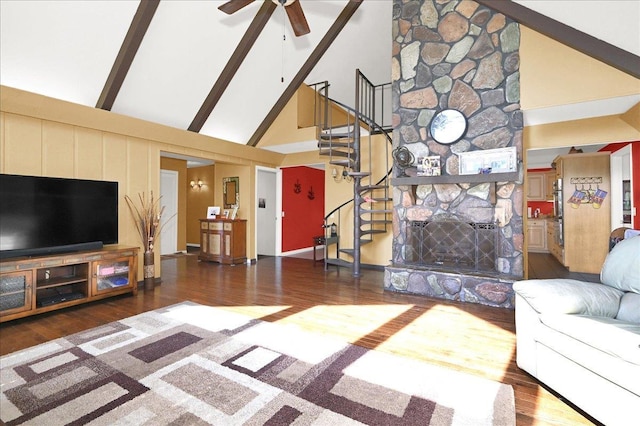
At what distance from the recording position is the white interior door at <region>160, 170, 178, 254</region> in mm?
8133

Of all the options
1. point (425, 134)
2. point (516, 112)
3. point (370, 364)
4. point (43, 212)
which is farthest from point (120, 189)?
point (516, 112)

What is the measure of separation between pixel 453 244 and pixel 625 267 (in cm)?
228

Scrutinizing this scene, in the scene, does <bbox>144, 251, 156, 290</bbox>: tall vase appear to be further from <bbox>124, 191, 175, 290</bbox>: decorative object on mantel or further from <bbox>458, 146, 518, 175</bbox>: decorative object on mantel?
<bbox>458, 146, 518, 175</bbox>: decorative object on mantel

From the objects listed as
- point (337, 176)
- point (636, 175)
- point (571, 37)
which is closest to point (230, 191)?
point (337, 176)

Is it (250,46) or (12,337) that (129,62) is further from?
(12,337)

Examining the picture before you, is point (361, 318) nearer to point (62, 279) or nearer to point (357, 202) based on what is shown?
point (357, 202)

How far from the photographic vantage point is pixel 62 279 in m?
3.68

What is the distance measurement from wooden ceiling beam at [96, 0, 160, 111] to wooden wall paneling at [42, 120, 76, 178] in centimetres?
57

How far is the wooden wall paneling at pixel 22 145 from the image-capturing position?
3498 millimetres

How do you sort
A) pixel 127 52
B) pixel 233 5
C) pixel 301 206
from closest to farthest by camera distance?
pixel 233 5 → pixel 127 52 → pixel 301 206

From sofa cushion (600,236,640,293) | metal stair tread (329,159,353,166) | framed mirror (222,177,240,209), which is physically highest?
metal stair tread (329,159,353,166)

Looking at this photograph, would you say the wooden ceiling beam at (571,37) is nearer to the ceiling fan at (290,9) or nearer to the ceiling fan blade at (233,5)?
the ceiling fan at (290,9)

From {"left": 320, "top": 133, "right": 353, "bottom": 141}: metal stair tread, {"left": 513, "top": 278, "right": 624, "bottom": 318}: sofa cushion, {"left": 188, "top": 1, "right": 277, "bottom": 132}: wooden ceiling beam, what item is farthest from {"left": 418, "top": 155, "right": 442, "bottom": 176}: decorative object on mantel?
{"left": 188, "top": 1, "right": 277, "bottom": 132}: wooden ceiling beam

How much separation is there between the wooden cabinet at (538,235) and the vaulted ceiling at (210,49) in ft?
18.4
